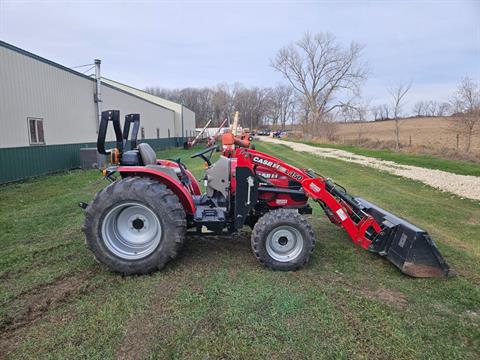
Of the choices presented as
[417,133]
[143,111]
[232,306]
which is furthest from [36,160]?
[417,133]

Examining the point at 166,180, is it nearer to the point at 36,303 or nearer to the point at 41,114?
the point at 36,303

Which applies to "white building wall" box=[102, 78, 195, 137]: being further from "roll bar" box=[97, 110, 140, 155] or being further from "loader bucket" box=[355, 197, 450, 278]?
"loader bucket" box=[355, 197, 450, 278]

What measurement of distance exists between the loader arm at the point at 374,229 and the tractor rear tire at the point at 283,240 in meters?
0.56

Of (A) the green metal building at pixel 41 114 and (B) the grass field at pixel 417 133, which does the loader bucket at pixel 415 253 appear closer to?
(A) the green metal building at pixel 41 114

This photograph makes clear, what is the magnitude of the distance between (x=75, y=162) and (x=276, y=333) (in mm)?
14220

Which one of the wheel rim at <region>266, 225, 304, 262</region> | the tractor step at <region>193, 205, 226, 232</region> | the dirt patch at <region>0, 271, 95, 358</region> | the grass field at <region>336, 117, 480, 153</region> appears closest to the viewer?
the dirt patch at <region>0, 271, 95, 358</region>

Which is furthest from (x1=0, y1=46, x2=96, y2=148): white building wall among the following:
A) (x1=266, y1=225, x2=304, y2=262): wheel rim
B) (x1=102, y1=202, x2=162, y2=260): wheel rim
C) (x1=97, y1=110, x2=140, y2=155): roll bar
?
(x1=266, y1=225, x2=304, y2=262): wheel rim

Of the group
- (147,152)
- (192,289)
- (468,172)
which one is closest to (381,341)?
(192,289)

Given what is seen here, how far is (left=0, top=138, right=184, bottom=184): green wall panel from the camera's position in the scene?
409 inches

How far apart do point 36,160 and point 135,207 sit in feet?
33.1

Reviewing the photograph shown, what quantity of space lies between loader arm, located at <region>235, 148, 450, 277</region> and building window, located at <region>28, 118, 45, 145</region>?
35.2ft

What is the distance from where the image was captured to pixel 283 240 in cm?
404

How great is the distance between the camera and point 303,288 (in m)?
3.58

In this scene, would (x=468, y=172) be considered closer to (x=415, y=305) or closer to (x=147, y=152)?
(x=415, y=305)
